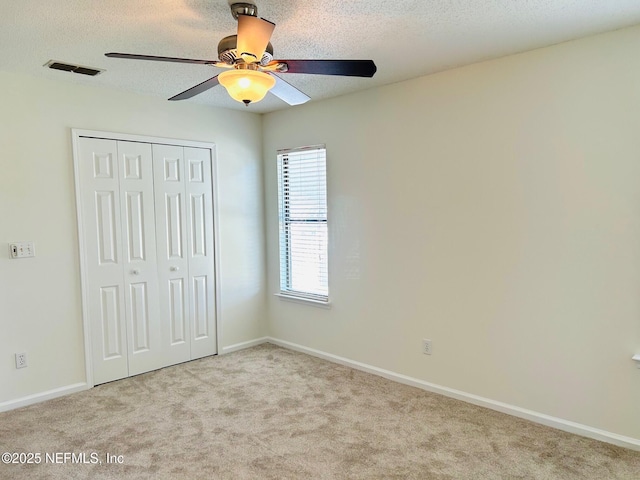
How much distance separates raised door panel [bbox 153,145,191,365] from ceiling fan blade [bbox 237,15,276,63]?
228cm

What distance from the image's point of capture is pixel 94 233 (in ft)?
11.5

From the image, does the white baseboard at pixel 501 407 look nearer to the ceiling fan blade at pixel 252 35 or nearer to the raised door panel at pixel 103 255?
the raised door panel at pixel 103 255

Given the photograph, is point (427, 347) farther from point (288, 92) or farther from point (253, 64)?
point (253, 64)

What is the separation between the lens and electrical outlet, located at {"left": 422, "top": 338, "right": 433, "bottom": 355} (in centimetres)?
339

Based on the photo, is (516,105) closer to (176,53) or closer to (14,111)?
(176,53)

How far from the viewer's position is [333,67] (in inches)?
78.2

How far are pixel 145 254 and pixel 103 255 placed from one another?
13.4 inches

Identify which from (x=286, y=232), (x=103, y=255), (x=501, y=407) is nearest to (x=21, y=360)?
(x=103, y=255)

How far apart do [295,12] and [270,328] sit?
3.32 m

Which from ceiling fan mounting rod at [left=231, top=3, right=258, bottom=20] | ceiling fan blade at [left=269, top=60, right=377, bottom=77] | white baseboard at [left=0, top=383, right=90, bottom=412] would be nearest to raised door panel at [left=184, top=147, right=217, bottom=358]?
white baseboard at [left=0, top=383, right=90, bottom=412]

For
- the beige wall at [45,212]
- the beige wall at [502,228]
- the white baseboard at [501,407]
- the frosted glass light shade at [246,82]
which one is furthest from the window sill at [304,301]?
the frosted glass light shade at [246,82]

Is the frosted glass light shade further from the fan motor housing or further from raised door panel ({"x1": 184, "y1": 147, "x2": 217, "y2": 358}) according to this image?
raised door panel ({"x1": 184, "y1": 147, "x2": 217, "y2": 358})

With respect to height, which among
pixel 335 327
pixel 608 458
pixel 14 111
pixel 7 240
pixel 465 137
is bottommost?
pixel 608 458

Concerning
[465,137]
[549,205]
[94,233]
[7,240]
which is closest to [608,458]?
[549,205]
